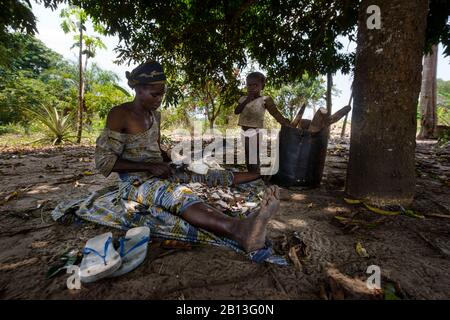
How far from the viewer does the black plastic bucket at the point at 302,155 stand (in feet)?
9.94

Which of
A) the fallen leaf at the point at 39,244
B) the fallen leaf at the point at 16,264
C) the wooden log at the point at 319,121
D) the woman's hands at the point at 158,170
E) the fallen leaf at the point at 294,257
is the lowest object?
the fallen leaf at the point at 16,264

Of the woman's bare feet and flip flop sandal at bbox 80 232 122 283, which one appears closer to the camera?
flip flop sandal at bbox 80 232 122 283

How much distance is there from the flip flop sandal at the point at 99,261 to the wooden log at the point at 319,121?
7.64 ft

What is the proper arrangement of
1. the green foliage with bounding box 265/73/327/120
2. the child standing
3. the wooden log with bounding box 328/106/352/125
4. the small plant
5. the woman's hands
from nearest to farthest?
the woman's hands → the wooden log with bounding box 328/106/352/125 → the child standing → the small plant → the green foliage with bounding box 265/73/327/120

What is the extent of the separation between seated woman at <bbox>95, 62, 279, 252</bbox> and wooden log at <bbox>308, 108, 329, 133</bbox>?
162 cm

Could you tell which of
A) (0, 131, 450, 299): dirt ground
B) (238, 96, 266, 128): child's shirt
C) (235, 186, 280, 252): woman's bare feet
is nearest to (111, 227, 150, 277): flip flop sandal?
(0, 131, 450, 299): dirt ground

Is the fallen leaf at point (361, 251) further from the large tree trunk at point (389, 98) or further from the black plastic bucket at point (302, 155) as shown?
the black plastic bucket at point (302, 155)

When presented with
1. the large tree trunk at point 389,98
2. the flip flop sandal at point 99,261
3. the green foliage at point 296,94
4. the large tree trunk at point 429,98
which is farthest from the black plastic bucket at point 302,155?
the green foliage at point 296,94

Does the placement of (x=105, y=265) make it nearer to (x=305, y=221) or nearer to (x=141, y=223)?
(x=141, y=223)

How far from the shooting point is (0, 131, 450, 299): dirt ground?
4.27 ft

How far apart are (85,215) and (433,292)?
2254mm

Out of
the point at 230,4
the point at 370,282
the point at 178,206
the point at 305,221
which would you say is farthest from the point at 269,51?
the point at 370,282

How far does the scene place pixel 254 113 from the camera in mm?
3902

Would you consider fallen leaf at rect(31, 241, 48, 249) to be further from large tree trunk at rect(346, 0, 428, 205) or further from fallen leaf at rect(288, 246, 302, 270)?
large tree trunk at rect(346, 0, 428, 205)
